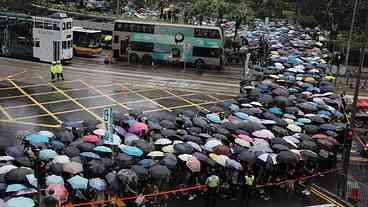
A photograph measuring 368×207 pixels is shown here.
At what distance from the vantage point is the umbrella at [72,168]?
46.9 ft

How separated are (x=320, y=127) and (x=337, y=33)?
30314 millimetres

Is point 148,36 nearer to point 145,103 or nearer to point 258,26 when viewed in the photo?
point 145,103

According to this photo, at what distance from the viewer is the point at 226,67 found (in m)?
39.8

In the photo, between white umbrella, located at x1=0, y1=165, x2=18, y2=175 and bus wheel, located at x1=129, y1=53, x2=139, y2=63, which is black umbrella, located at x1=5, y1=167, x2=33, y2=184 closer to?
white umbrella, located at x1=0, y1=165, x2=18, y2=175

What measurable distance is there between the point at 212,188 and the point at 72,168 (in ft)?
13.6

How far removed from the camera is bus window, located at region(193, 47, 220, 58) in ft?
124

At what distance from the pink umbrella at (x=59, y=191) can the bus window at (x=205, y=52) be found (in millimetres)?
25626

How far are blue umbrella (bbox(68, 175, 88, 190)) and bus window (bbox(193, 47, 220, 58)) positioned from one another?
25095 mm

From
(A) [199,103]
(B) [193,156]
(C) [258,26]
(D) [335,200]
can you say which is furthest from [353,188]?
(C) [258,26]

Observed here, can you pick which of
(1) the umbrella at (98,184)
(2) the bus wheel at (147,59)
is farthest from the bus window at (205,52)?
(1) the umbrella at (98,184)

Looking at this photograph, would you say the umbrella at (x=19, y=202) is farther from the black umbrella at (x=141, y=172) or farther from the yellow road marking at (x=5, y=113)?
the yellow road marking at (x=5, y=113)

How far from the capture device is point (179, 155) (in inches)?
629

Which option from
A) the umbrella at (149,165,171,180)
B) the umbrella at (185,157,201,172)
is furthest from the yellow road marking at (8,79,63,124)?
the umbrella at (149,165,171,180)

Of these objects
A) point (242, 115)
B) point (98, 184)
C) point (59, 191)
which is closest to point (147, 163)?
point (98, 184)
